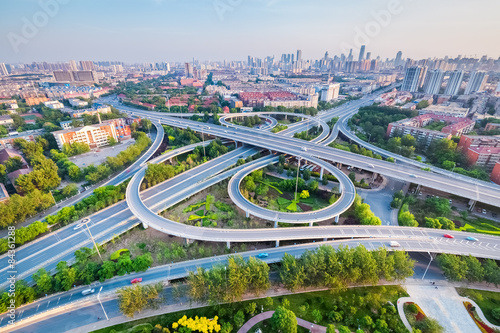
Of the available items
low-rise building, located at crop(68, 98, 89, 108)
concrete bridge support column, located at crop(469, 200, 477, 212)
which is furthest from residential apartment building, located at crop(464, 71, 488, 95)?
low-rise building, located at crop(68, 98, 89, 108)

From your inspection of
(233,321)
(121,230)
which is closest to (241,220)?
(233,321)

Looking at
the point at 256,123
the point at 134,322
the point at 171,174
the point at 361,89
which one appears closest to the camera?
the point at 134,322

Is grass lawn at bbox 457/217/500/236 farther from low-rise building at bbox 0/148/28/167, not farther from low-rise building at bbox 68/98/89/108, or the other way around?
low-rise building at bbox 68/98/89/108

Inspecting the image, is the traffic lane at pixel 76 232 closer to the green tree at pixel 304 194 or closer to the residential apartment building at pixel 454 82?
the green tree at pixel 304 194

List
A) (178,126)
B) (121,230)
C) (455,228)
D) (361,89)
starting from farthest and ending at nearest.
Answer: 1. (361,89)
2. (178,126)
3. (455,228)
4. (121,230)

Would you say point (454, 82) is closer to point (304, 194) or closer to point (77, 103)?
point (304, 194)

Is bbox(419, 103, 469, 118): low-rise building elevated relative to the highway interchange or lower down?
elevated

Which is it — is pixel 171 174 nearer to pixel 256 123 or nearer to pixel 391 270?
pixel 391 270
